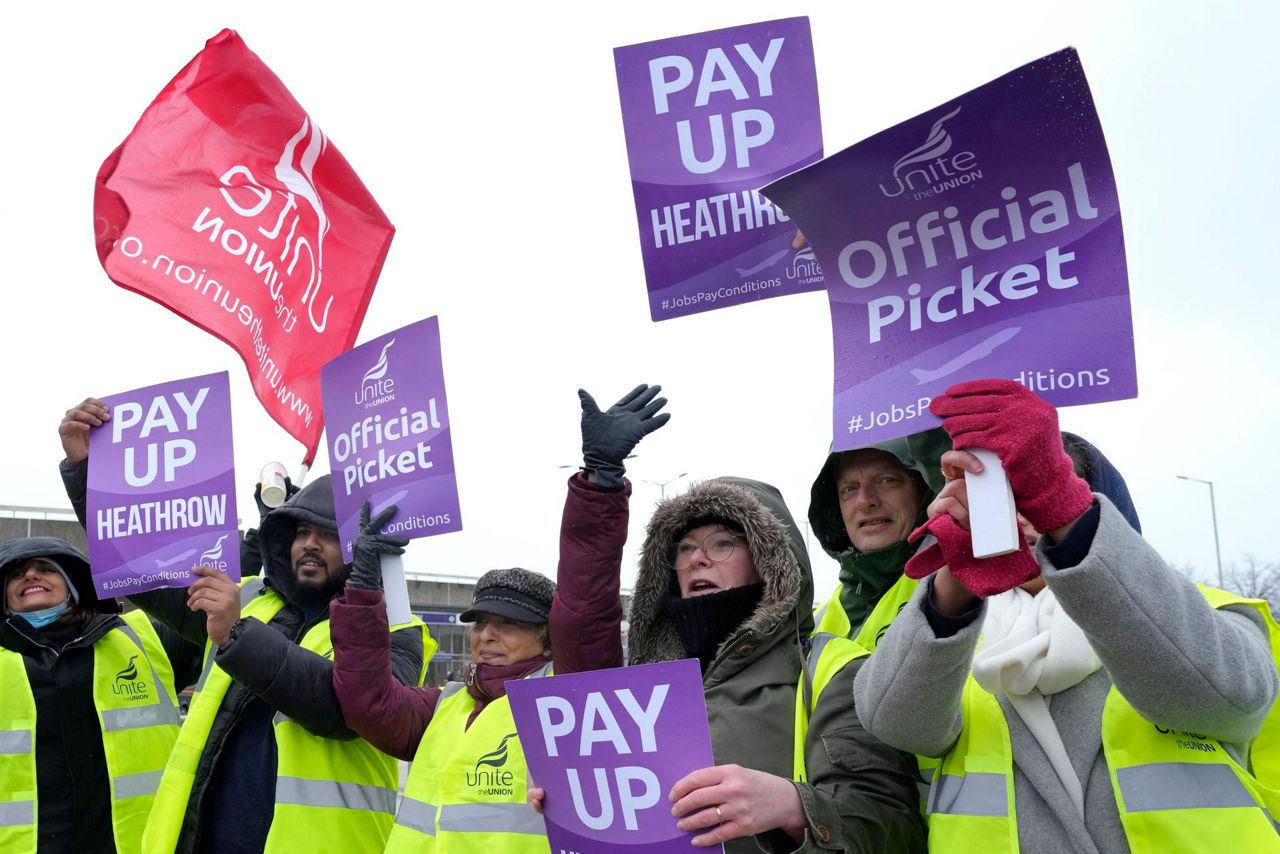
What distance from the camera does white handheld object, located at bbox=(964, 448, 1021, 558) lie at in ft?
6.95

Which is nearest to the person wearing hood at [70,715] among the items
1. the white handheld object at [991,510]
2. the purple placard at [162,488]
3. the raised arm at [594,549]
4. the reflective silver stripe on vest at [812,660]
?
the purple placard at [162,488]

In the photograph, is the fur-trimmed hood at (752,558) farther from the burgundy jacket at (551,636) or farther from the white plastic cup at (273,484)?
the white plastic cup at (273,484)

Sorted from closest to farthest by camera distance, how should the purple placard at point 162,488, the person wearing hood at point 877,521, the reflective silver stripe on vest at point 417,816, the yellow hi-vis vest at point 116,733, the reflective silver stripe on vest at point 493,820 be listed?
Result: the person wearing hood at point 877,521 < the reflective silver stripe on vest at point 493,820 < the reflective silver stripe on vest at point 417,816 < the purple placard at point 162,488 < the yellow hi-vis vest at point 116,733

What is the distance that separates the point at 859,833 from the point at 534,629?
190cm

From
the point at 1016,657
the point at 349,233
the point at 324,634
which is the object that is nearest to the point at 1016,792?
the point at 1016,657

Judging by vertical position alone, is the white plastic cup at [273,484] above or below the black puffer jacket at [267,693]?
above

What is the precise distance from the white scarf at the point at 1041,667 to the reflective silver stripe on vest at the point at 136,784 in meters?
3.76

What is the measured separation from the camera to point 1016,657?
97.0 inches

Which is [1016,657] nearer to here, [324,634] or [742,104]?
[742,104]

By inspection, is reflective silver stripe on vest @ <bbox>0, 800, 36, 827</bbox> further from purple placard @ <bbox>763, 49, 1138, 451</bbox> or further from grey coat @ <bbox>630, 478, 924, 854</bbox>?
purple placard @ <bbox>763, 49, 1138, 451</bbox>

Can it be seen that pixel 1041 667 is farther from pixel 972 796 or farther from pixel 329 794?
pixel 329 794

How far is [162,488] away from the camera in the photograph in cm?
498

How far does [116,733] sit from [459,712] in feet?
6.09

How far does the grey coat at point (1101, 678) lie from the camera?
218cm
